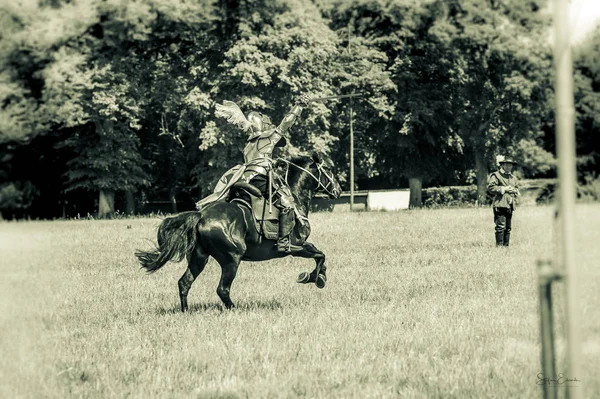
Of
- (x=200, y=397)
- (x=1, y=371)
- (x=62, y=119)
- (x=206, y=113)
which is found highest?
(x=206, y=113)

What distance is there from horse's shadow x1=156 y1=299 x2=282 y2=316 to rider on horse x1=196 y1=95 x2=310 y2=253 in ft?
2.68

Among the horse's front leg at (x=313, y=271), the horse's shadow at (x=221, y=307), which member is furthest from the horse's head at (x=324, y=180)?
the horse's shadow at (x=221, y=307)

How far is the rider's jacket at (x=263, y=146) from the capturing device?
409 inches

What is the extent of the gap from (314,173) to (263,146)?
3.30 ft

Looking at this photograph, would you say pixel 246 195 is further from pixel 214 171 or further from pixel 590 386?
pixel 214 171

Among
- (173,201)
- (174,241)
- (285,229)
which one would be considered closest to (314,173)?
(285,229)

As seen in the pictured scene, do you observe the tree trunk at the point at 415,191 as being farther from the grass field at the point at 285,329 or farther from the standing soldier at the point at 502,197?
the grass field at the point at 285,329

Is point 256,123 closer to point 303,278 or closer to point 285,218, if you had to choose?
point 285,218

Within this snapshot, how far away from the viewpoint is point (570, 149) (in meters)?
2.74

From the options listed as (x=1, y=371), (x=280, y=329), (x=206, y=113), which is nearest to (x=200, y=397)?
(x=1, y=371)

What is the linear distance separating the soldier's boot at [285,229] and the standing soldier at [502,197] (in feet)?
27.4

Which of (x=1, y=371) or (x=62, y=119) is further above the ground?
(x=62, y=119)

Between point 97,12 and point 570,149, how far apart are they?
2.80 metres

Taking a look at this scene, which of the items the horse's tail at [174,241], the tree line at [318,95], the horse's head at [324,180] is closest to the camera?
the horse's tail at [174,241]
